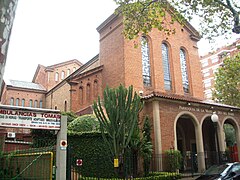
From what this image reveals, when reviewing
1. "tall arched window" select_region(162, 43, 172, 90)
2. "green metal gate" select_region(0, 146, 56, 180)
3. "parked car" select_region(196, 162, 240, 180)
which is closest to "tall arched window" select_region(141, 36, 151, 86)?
Result: "tall arched window" select_region(162, 43, 172, 90)

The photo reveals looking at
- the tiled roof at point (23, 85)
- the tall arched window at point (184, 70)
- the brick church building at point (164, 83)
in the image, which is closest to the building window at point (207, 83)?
the brick church building at point (164, 83)

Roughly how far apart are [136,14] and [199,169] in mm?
13310

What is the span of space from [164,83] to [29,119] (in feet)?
61.4

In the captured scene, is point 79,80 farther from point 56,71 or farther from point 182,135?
point 56,71

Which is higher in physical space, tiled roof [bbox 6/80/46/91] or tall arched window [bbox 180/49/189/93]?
tiled roof [bbox 6/80/46/91]

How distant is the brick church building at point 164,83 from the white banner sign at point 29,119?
10420mm

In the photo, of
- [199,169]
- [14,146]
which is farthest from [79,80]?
[199,169]

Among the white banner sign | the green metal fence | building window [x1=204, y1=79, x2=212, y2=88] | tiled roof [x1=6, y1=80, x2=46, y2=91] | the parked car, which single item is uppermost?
building window [x1=204, y1=79, x2=212, y2=88]

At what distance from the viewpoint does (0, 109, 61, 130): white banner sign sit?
1009 cm

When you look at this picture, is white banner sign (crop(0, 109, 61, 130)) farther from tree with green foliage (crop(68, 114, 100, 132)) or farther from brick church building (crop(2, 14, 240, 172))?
brick church building (crop(2, 14, 240, 172))

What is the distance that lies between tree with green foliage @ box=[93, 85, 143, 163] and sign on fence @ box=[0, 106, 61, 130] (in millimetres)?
4707

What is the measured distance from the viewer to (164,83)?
89.3 feet

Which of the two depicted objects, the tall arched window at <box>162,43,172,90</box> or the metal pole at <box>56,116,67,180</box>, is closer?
the metal pole at <box>56,116,67,180</box>

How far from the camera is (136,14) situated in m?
Answer: 16.7
